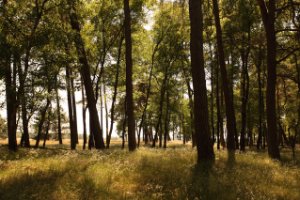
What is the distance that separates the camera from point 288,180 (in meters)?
10.0

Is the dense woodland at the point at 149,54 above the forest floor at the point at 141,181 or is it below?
above

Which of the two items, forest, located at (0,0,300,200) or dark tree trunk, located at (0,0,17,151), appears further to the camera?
dark tree trunk, located at (0,0,17,151)

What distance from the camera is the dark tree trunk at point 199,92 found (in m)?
12.1

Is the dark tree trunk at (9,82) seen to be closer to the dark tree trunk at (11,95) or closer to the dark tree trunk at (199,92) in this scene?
the dark tree trunk at (11,95)

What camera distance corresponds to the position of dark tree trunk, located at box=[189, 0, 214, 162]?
12.1m

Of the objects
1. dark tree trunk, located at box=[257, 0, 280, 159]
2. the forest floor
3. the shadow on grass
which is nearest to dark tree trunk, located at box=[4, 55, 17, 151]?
the forest floor

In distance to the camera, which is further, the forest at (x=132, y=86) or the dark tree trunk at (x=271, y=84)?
the dark tree trunk at (x=271, y=84)

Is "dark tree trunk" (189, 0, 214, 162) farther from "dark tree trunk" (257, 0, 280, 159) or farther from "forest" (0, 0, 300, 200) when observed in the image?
"dark tree trunk" (257, 0, 280, 159)

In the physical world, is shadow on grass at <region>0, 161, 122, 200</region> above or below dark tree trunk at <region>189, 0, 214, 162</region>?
below

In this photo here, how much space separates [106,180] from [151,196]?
1650 mm

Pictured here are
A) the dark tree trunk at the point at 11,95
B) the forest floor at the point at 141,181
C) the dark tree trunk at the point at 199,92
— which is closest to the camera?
the forest floor at the point at 141,181

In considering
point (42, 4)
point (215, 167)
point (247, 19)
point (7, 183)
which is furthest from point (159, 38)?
point (7, 183)

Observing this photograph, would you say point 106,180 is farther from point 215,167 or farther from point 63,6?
point 63,6

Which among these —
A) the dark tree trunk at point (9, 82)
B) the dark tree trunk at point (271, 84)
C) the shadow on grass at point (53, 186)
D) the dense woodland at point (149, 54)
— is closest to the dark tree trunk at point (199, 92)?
the dense woodland at point (149, 54)
